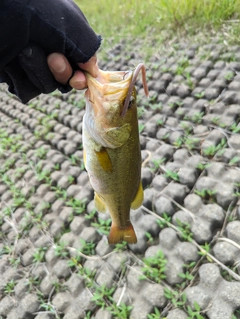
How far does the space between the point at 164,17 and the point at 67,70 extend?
3.21m

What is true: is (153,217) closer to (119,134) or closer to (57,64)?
(119,134)

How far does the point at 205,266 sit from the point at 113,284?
2.14 ft

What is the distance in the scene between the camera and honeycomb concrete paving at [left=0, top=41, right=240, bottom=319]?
2.02 metres

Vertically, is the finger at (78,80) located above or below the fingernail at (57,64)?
below

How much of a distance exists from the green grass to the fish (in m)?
2.53

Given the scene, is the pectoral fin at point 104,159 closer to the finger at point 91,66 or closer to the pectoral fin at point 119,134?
the pectoral fin at point 119,134

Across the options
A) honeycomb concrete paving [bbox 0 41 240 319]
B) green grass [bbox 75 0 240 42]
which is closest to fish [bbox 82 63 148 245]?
honeycomb concrete paving [bbox 0 41 240 319]

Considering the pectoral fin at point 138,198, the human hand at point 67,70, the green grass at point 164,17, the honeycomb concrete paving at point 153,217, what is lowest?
the honeycomb concrete paving at point 153,217

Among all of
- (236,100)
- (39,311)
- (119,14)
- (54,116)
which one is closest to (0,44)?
(39,311)

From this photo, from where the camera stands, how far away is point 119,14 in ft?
16.6

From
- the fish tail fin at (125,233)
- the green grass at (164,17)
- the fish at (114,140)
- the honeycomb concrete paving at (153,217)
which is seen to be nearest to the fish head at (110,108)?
the fish at (114,140)

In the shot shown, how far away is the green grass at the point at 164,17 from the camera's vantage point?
356 centimetres

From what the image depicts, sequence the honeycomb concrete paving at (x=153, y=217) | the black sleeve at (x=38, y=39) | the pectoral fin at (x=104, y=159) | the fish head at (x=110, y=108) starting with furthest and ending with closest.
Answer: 1. the honeycomb concrete paving at (x=153, y=217)
2. the pectoral fin at (x=104, y=159)
3. the fish head at (x=110, y=108)
4. the black sleeve at (x=38, y=39)

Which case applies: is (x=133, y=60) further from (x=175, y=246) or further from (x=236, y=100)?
(x=175, y=246)
